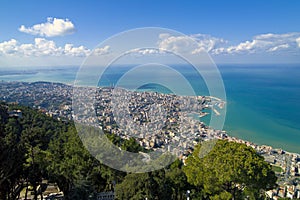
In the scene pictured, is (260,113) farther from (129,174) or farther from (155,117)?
(155,117)

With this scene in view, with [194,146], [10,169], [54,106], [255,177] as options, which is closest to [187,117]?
[194,146]

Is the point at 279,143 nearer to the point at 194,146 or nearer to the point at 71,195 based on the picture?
the point at 194,146

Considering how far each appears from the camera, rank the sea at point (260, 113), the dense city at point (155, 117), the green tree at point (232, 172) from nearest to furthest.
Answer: the dense city at point (155, 117)
the green tree at point (232, 172)
the sea at point (260, 113)

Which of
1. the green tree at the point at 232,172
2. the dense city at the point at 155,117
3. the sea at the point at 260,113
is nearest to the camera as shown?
the dense city at the point at 155,117

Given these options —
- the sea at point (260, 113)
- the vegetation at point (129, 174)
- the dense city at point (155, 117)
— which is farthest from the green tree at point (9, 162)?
the sea at point (260, 113)

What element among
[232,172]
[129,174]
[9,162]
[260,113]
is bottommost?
[260,113]

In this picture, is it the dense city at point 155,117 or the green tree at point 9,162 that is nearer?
the dense city at point 155,117

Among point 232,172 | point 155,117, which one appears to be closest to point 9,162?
point 155,117

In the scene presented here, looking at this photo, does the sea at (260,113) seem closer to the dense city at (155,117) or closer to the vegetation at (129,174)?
the vegetation at (129,174)

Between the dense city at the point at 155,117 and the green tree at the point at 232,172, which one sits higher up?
the dense city at the point at 155,117
